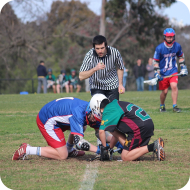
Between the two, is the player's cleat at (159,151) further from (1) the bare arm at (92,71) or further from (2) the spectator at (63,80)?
(2) the spectator at (63,80)

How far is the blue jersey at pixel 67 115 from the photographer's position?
4.93 meters

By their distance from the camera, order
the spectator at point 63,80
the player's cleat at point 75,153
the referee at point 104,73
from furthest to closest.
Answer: the spectator at point 63,80, the referee at point 104,73, the player's cleat at point 75,153

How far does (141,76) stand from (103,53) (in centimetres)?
1692

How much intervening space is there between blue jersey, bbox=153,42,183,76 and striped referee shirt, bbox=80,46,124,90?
142 inches

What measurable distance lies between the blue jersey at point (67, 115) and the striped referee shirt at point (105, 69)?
1364mm

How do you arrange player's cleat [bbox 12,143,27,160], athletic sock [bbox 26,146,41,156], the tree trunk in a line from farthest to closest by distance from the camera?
the tree trunk, athletic sock [bbox 26,146,41,156], player's cleat [bbox 12,143,27,160]

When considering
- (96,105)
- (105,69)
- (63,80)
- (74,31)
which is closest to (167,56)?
(105,69)

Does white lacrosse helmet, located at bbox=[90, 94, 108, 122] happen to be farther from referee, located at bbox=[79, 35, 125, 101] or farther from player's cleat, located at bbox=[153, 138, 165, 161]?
referee, located at bbox=[79, 35, 125, 101]

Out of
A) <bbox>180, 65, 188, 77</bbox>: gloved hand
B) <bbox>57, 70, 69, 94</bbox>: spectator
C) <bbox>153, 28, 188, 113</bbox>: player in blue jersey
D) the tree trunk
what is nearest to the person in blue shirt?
<bbox>153, 28, 188, 113</bbox>: player in blue jersey

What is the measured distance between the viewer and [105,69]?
652 cm

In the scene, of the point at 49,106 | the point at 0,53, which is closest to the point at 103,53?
the point at 49,106

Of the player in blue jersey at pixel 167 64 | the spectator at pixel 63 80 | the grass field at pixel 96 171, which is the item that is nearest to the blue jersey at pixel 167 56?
the player in blue jersey at pixel 167 64

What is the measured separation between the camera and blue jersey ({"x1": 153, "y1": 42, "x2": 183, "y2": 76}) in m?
9.85

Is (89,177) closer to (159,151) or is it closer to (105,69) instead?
(159,151)
